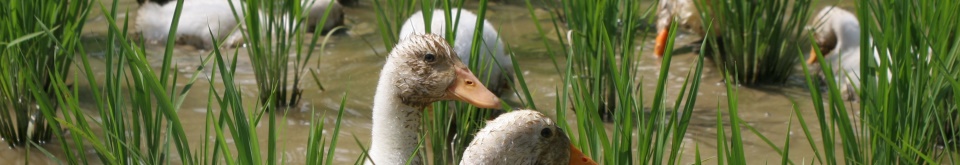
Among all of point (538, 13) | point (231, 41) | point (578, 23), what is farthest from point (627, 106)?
point (538, 13)

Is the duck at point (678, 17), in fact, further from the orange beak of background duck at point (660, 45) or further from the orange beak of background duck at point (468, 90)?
the orange beak of background duck at point (468, 90)

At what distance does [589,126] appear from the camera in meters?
3.21

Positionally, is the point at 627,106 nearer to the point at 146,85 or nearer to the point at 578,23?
the point at 146,85

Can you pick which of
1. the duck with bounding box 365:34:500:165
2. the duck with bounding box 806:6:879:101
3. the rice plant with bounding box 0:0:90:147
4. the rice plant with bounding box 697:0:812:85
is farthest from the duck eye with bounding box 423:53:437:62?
the duck with bounding box 806:6:879:101

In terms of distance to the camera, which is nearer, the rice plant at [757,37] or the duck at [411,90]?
the duck at [411,90]

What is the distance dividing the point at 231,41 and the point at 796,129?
2531 mm

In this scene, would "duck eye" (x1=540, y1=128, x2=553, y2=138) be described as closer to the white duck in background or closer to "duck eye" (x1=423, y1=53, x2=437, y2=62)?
"duck eye" (x1=423, y1=53, x2=437, y2=62)

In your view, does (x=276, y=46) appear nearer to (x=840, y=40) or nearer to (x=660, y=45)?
(x=660, y=45)

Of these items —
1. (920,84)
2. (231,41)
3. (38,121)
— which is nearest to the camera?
(920,84)

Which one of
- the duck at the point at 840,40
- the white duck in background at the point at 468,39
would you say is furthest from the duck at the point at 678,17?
the white duck in background at the point at 468,39

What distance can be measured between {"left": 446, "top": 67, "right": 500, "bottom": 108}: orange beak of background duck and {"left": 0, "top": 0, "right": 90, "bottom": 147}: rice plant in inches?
41.2

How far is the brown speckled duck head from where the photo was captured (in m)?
3.40

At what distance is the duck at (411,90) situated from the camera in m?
3.40

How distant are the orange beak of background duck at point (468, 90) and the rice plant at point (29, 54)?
105 cm
